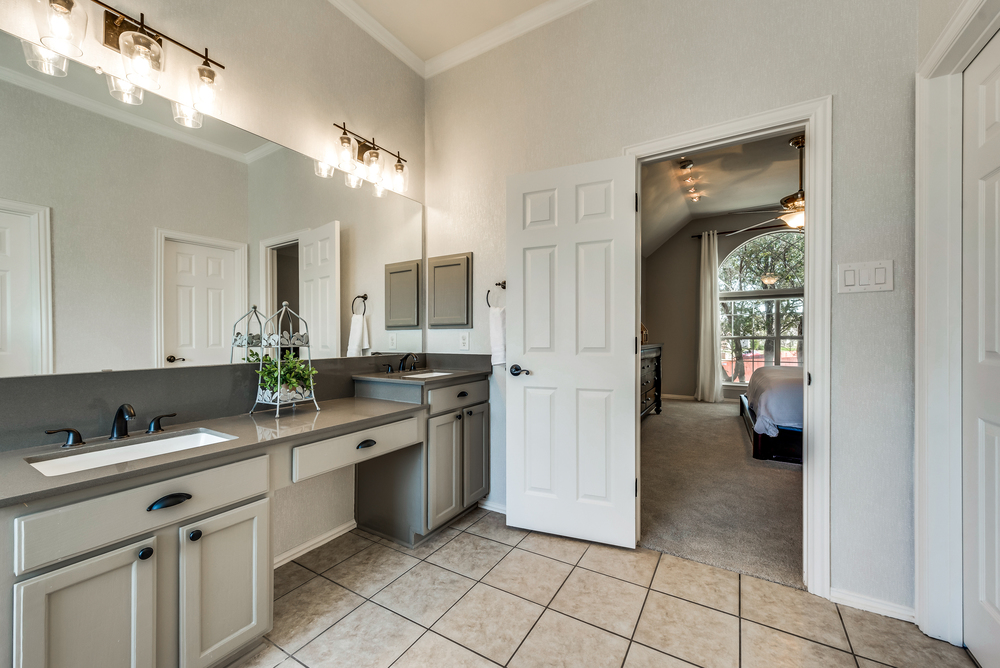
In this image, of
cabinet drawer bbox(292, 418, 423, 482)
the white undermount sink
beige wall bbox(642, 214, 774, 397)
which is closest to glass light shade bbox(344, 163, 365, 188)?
cabinet drawer bbox(292, 418, 423, 482)

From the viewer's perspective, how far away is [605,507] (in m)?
2.13

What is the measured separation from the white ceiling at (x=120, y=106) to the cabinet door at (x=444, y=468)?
5.05 feet

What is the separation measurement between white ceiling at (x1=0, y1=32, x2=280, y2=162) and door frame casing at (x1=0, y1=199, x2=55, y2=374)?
390 millimetres

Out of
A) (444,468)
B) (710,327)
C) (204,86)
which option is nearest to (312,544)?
(444,468)

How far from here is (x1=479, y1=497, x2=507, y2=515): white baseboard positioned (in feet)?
8.46

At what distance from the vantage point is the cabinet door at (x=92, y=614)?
934 millimetres

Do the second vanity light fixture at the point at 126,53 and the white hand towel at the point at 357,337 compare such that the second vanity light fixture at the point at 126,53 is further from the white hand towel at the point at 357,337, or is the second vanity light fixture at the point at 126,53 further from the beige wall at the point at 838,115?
the beige wall at the point at 838,115

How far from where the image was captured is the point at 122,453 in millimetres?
1357

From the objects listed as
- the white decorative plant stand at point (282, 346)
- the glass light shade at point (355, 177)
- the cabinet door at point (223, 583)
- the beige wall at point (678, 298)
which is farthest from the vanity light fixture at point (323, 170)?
the beige wall at point (678, 298)

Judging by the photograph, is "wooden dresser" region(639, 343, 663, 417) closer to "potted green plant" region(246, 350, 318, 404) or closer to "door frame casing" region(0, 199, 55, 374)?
"potted green plant" region(246, 350, 318, 404)

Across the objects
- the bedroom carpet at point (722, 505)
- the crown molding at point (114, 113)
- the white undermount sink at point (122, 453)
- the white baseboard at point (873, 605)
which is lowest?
the bedroom carpet at point (722, 505)

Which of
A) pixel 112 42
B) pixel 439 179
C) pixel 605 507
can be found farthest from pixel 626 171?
pixel 112 42

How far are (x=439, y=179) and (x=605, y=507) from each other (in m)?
2.27

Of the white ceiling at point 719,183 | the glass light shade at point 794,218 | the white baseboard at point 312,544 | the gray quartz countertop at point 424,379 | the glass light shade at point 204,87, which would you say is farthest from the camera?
the white ceiling at point 719,183
